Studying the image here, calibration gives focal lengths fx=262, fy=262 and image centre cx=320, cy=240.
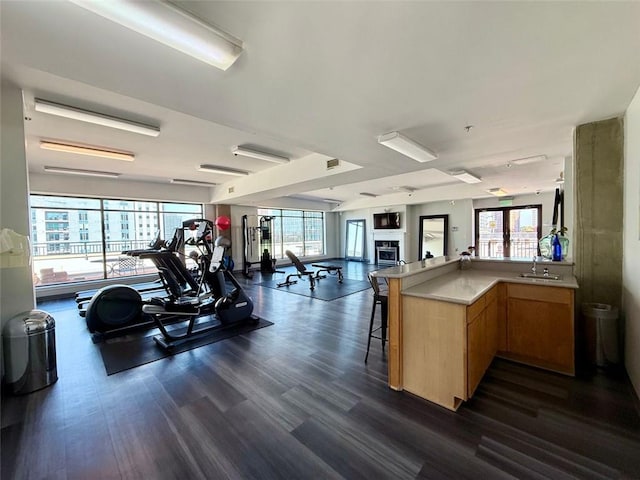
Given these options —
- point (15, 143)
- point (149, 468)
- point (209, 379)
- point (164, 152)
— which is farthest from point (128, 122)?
point (149, 468)

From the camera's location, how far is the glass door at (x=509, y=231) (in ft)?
27.9

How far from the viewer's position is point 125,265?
7508 millimetres

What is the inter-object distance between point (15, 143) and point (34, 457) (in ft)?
8.63

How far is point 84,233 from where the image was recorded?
686 cm

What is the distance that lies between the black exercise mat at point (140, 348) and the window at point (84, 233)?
4.51 metres

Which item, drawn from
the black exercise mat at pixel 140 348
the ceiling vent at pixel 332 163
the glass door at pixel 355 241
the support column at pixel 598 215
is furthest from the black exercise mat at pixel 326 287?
the glass door at pixel 355 241

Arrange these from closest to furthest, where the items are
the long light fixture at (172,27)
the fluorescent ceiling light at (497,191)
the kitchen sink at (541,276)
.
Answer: the long light fixture at (172,27)
the kitchen sink at (541,276)
the fluorescent ceiling light at (497,191)

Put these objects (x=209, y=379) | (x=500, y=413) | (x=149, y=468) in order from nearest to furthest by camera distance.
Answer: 1. (x=149, y=468)
2. (x=500, y=413)
3. (x=209, y=379)

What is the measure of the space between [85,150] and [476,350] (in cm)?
595

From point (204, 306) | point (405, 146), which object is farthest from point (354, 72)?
point (204, 306)

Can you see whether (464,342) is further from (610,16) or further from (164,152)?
(164,152)

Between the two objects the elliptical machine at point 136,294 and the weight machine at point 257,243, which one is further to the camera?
the weight machine at point 257,243

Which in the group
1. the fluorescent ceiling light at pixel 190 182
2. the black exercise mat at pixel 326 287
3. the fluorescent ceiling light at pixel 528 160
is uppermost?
the fluorescent ceiling light at pixel 190 182

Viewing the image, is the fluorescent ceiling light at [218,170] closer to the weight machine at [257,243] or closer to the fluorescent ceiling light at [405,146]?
the weight machine at [257,243]
